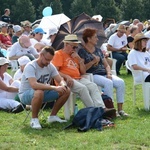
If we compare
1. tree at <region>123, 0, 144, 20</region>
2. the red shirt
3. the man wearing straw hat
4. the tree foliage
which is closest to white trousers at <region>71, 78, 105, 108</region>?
the man wearing straw hat

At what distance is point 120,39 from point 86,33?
5.07 metres

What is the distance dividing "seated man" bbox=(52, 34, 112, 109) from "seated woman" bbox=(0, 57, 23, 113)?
1.12 m

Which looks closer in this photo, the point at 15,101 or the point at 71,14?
the point at 15,101

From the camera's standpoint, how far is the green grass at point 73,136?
5.23 meters

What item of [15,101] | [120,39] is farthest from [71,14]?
[15,101]

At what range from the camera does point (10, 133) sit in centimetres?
591

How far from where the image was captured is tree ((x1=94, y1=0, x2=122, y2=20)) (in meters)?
49.3

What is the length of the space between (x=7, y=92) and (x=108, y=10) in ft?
142

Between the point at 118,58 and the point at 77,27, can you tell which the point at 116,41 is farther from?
the point at 77,27

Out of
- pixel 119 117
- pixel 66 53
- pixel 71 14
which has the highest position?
pixel 66 53

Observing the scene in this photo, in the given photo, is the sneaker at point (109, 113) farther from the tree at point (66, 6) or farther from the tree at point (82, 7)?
the tree at point (66, 6)

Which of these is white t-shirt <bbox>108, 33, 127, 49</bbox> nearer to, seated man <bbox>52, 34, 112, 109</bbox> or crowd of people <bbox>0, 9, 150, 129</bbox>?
crowd of people <bbox>0, 9, 150, 129</bbox>

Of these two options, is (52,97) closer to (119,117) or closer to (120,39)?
(119,117)

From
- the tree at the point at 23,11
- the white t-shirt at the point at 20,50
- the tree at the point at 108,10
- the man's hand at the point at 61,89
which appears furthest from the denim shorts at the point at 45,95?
the tree at the point at 108,10
